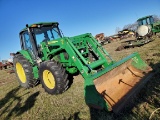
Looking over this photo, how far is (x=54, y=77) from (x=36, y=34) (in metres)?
2.06

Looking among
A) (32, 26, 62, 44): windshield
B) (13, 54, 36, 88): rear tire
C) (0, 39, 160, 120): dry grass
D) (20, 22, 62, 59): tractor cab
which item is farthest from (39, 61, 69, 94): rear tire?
(32, 26, 62, 44): windshield

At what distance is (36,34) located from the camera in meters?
6.61

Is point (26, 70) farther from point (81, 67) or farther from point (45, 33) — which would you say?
point (81, 67)

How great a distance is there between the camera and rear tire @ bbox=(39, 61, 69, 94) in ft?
17.6

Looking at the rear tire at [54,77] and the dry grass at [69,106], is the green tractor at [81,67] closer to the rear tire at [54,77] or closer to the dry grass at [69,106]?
the rear tire at [54,77]

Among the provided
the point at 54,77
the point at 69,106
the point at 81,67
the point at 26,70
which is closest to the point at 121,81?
the point at 81,67

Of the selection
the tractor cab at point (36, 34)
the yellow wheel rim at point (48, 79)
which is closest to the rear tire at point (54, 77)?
the yellow wheel rim at point (48, 79)

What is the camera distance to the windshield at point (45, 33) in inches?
261

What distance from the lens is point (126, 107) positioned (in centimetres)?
389

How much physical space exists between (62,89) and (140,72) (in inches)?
96.2

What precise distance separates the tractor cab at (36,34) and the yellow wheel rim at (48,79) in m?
1.00

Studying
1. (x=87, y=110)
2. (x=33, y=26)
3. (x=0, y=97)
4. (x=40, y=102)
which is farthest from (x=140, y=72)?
(x=0, y=97)

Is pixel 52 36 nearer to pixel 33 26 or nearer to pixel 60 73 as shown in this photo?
pixel 33 26

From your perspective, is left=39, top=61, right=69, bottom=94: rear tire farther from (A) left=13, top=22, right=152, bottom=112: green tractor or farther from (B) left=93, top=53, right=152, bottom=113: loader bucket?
(B) left=93, top=53, right=152, bottom=113: loader bucket
